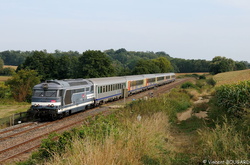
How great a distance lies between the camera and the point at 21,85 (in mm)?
39094

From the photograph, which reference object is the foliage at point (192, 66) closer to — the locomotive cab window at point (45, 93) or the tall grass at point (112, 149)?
the locomotive cab window at point (45, 93)

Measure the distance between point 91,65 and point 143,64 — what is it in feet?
91.7

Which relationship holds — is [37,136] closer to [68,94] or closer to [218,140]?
[68,94]

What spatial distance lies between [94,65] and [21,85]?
30.5 m

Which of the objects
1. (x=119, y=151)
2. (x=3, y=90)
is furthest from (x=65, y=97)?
(x=3, y=90)

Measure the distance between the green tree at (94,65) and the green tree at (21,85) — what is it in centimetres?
2699

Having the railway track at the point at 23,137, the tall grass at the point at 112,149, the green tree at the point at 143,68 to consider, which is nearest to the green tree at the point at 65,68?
the green tree at the point at 143,68

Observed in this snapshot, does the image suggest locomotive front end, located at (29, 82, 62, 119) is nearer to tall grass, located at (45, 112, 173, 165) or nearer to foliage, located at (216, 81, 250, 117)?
tall grass, located at (45, 112, 173, 165)

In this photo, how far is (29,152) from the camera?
12.4 m

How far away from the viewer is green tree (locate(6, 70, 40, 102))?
38.6 m

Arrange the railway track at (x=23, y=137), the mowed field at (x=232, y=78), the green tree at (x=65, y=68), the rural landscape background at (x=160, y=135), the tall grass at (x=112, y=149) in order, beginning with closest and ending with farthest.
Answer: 1. the tall grass at (x=112, y=149)
2. the rural landscape background at (x=160, y=135)
3. the railway track at (x=23, y=137)
4. the mowed field at (x=232, y=78)
5. the green tree at (x=65, y=68)

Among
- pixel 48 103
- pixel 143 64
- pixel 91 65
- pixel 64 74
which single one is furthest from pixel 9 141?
pixel 143 64

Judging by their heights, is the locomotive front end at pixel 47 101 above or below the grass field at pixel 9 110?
above

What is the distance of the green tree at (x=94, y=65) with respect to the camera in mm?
66875
